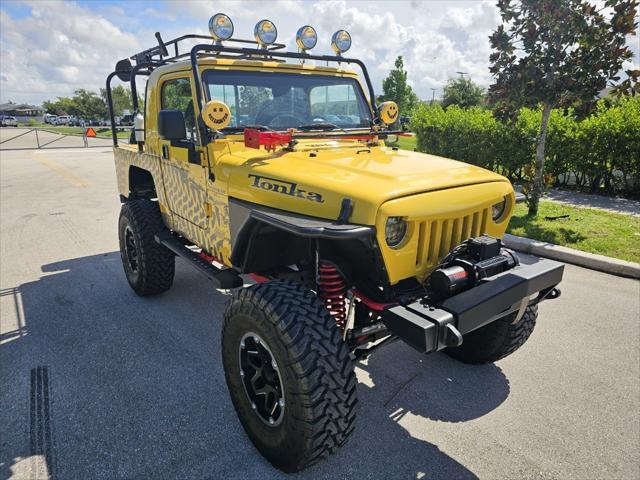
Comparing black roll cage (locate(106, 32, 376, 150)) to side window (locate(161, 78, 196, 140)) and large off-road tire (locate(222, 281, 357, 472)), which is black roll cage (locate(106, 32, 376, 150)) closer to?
side window (locate(161, 78, 196, 140))

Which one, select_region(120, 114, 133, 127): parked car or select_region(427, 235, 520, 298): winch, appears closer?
select_region(427, 235, 520, 298): winch

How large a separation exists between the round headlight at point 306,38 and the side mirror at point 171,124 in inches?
65.8

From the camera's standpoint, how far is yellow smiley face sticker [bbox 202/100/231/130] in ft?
9.88

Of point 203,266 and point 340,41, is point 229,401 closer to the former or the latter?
point 203,266

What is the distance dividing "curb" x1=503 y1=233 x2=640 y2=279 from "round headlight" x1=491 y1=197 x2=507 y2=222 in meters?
2.93

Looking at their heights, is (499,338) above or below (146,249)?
below

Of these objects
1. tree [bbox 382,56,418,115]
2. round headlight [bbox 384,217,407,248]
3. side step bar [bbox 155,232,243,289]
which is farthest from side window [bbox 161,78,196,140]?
tree [bbox 382,56,418,115]

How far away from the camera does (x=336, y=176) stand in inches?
101

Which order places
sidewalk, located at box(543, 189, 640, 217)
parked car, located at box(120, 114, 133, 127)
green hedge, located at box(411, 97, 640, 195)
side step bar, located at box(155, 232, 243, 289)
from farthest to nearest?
green hedge, located at box(411, 97, 640, 195)
sidewalk, located at box(543, 189, 640, 217)
parked car, located at box(120, 114, 133, 127)
side step bar, located at box(155, 232, 243, 289)

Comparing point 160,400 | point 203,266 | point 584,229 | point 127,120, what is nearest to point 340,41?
point 203,266

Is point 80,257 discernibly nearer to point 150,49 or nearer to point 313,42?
point 150,49

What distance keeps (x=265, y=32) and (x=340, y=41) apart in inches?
→ 30.2

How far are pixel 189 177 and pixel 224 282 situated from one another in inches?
37.8

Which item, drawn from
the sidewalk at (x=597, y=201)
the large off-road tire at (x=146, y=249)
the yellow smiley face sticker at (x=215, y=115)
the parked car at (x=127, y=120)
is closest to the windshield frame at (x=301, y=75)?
the yellow smiley face sticker at (x=215, y=115)
